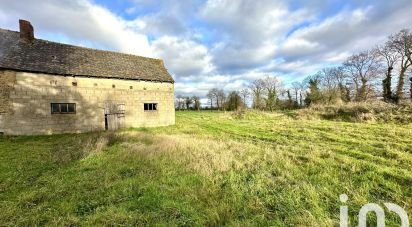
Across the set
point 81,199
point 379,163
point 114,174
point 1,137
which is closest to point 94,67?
point 1,137

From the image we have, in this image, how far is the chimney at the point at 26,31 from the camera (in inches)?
632

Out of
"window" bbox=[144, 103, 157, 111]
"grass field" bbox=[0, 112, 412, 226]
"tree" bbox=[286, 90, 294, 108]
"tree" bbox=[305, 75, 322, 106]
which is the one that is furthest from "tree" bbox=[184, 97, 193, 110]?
"grass field" bbox=[0, 112, 412, 226]

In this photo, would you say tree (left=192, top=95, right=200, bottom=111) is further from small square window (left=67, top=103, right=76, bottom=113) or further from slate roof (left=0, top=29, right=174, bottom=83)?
small square window (left=67, top=103, right=76, bottom=113)

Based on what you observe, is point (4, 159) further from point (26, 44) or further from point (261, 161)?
point (26, 44)

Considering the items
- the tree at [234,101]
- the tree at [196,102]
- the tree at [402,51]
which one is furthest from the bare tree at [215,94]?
the tree at [402,51]

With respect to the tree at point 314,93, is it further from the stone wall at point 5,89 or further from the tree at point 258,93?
the stone wall at point 5,89

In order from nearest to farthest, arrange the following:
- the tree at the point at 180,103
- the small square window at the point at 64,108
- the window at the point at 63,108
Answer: the window at the point at 63,108 → the small square window at the point at 64,108 → the tree at the point at 180,103

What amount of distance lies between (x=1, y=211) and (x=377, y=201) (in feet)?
23.4

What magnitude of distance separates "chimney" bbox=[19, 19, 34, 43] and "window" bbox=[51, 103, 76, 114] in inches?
220

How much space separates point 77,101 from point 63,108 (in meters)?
1.00

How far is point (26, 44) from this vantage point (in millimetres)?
16078

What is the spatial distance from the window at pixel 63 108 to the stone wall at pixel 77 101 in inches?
8.6

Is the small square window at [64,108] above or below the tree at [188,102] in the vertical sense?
below

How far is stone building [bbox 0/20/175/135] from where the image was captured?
1413cm
